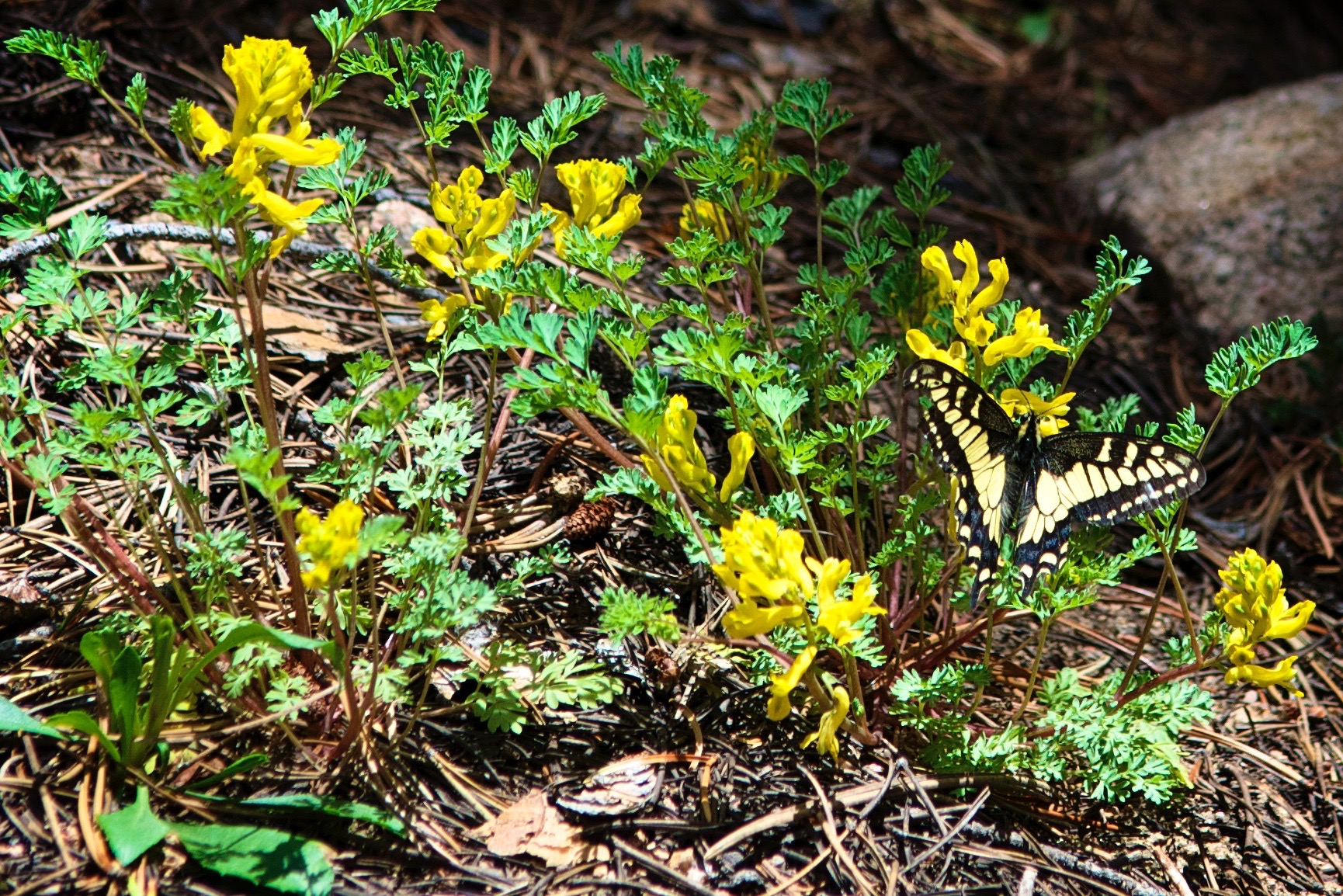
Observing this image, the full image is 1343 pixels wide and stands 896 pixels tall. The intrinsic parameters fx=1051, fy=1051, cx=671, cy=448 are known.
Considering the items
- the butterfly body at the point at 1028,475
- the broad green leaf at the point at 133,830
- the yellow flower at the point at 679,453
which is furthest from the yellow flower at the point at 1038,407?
the broad green leaf at the point at 133,830

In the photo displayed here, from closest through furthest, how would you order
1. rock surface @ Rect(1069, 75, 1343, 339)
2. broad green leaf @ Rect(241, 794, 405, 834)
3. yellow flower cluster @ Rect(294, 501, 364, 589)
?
yellow flower cluster @ Rect(294, 501, 364, 589) → broad green leaf @ Rect(241, 794, 405, 834) → rock surface @ Rect(1069, 75, 1343, 339)

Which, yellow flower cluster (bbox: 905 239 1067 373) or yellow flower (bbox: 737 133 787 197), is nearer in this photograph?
yellow flower cluster (bbox: 905 239 1067 373)

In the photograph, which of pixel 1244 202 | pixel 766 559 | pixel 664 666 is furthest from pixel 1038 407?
pixel 1244 202

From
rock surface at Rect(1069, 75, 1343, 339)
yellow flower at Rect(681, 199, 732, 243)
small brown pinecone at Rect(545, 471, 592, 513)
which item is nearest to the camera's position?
yellow flower at Rect(681, 199, 732, 243)

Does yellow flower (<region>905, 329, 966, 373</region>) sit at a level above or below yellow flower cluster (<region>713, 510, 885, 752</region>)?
above

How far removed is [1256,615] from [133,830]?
82.1 inches

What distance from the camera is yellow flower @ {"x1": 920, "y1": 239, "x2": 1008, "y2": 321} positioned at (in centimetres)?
207

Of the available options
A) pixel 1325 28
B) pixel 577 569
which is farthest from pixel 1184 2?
pixel 577 569

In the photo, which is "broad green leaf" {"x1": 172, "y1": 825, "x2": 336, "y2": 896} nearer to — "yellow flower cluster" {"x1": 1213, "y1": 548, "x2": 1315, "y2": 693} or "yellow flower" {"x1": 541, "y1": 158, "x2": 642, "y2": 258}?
"yellow flower" {"x1": 541, "y1": 158, "x2": 642, "y2": 258}

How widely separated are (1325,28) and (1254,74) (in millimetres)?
694

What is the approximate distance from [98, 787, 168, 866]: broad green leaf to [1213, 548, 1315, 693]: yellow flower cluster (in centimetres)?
196

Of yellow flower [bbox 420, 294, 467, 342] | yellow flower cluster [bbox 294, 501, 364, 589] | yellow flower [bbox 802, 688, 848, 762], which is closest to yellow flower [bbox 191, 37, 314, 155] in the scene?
yellow flower [bbox 420, 294, 467, 342]

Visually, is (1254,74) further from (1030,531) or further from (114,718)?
(114,718)

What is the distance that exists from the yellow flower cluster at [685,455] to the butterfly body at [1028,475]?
399mm
